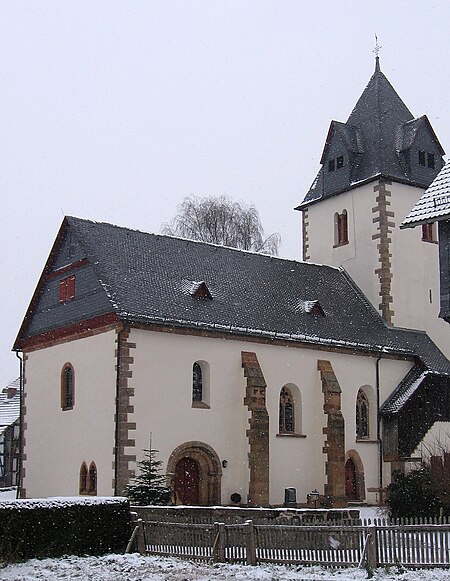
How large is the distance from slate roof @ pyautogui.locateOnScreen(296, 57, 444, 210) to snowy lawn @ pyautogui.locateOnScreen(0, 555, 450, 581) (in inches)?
1027

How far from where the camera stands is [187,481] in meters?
32.0

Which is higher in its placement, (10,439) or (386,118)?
(386,118)

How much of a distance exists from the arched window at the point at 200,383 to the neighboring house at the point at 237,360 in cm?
7

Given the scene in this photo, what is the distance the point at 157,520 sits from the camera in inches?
845

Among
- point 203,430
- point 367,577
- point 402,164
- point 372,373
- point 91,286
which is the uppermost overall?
point 402,164

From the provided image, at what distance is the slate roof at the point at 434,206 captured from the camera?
24.6 metres

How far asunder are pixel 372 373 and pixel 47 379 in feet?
40.3

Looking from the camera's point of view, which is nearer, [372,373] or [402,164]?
[372,373]

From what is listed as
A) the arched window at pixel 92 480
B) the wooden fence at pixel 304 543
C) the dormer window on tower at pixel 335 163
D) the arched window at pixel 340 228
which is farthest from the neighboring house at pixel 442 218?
the dormer window on tower at pixel 335 163

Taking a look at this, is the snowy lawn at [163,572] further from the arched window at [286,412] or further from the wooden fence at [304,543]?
the arched window at [286,412]

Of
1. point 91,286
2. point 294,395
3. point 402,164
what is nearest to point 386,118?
point 402,164

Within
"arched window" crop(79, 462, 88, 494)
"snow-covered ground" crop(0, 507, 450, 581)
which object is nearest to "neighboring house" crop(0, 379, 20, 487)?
"arched window" crop(79, 462, 88, 494)

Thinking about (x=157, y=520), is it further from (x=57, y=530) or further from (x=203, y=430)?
(x=203, y=430)

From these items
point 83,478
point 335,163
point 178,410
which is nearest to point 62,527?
point 178,410
